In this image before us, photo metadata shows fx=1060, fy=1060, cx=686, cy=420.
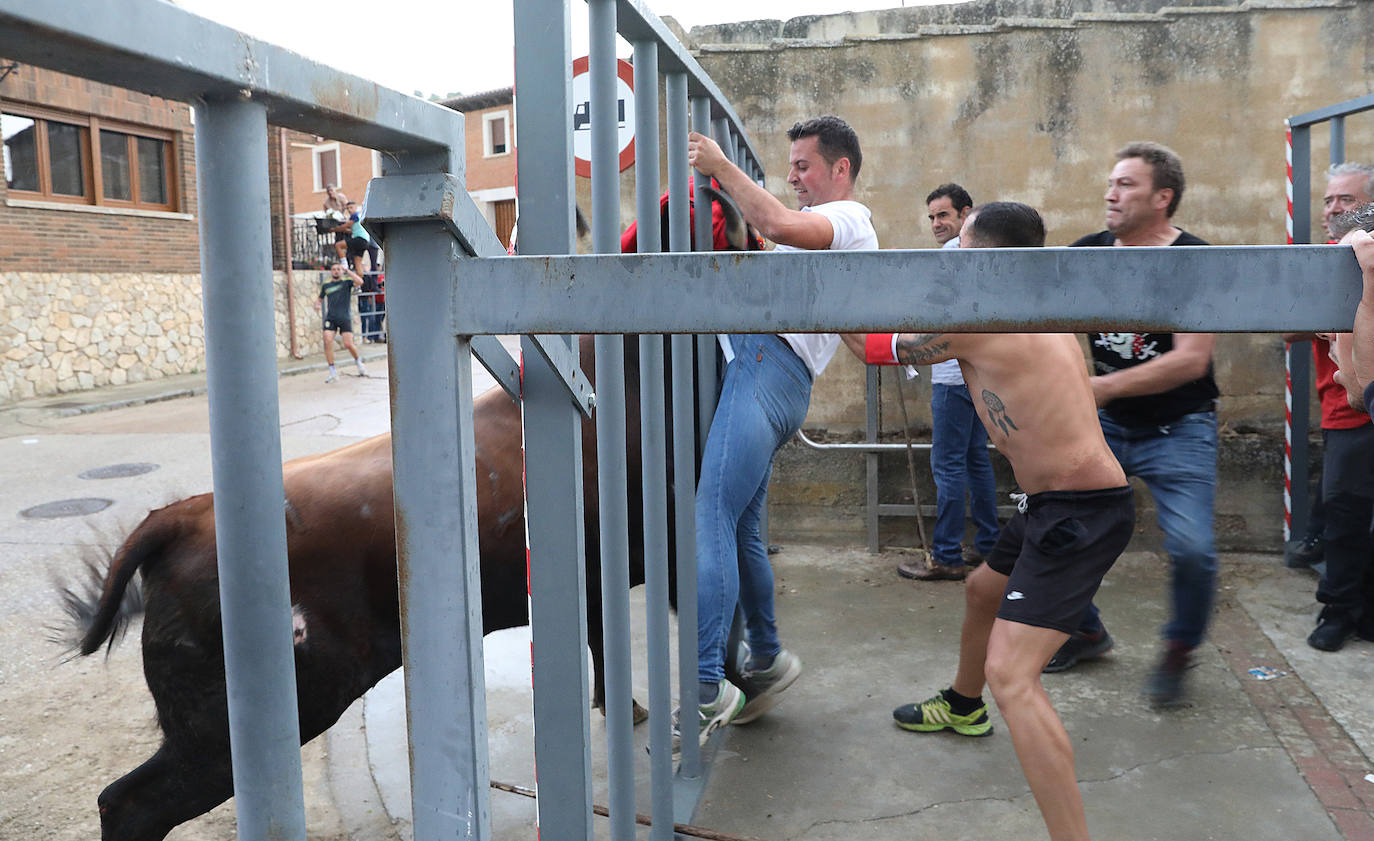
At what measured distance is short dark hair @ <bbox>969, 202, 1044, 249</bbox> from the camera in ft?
9.46

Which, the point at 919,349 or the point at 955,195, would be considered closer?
the point at 919,349

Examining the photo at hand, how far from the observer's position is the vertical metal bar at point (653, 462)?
2.20 metres

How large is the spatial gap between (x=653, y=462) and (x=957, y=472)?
10.8ft

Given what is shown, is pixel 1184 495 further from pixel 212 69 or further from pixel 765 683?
pixel 212 69

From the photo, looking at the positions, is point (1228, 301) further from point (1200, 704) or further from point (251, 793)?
point (1200, 704)

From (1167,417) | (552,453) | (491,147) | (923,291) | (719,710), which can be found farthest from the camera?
(491,147)

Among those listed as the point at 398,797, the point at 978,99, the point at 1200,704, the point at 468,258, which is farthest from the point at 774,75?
the point at 468,258

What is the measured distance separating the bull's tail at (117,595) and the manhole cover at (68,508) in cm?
460

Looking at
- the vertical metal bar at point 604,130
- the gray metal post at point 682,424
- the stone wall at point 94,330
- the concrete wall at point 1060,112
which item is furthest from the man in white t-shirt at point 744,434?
the stone wall at point 94,330

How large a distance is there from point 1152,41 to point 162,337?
13.8 m

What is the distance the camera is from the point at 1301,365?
5164mm

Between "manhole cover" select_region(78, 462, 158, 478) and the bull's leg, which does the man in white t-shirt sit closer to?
the bull's leg

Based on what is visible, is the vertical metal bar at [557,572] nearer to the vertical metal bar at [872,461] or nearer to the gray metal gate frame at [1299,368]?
the vertical metal bar at [872,461]

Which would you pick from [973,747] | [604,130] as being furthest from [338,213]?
[604,130]
